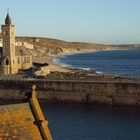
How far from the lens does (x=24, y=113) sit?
16.1 m

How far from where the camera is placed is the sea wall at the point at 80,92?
5841 cm

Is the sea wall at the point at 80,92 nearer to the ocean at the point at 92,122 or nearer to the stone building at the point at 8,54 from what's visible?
the ocean at the point at 92,122

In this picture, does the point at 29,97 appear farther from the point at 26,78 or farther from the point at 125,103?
the point at 26,78

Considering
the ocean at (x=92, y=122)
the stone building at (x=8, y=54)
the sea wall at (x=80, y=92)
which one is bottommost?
the ocean at (x=92, y=122)

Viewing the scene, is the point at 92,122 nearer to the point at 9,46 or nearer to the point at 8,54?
the point at 8,54

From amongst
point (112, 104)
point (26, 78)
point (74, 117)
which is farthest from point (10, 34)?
point (74, 117)

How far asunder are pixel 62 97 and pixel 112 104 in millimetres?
7655

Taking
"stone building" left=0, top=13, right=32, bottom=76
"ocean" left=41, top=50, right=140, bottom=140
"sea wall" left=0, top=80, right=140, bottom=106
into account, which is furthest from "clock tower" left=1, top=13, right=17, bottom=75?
"ocean" left=41, top=50, right=140, bottom=140

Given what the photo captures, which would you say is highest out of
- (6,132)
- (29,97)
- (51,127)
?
(29,97)

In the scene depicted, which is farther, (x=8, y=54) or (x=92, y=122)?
(x=8, y=54)

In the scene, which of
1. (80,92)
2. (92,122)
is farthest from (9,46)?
(92,122)

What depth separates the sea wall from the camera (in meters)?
58.4

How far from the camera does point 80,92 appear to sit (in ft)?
201

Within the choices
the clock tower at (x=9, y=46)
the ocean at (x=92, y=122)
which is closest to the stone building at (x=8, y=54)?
the clock tower at (x=9, y=46)
